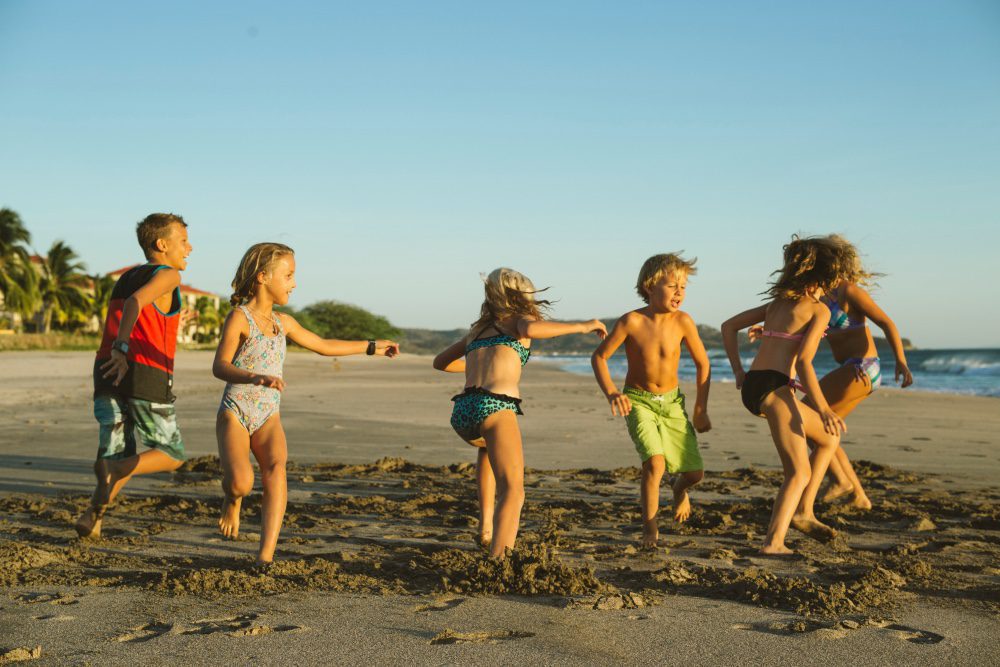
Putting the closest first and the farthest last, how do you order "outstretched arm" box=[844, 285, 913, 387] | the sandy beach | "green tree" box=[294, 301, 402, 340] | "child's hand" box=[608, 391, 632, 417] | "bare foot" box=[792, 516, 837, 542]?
the sandy beach → "child's hand" box=[608, 391, 632, 417] → "bare foot" box=[792, 516, 837, 542] → "outstretched arm" box=[844, 285, 913, 387] → "green tree" box=[294, 301, 402, 340]

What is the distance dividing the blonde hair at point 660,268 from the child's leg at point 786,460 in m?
0.82

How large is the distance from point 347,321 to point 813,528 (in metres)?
112

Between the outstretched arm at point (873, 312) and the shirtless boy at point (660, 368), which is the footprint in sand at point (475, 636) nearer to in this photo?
the shirtless boy at point (660, 368)

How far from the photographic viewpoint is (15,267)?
49156mm

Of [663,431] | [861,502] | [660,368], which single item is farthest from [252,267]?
[861,502]

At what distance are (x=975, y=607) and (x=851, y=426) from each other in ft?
28.2

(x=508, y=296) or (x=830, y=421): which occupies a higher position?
(x=508, y=296)

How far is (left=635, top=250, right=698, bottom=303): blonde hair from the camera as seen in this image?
467 cm

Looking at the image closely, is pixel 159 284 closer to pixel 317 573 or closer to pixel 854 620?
pixel 317 573

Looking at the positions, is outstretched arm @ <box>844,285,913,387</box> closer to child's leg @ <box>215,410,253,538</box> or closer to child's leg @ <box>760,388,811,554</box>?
child's leg @ <box>760,388,811,554</box>

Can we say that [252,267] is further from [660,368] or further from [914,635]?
[914,635]

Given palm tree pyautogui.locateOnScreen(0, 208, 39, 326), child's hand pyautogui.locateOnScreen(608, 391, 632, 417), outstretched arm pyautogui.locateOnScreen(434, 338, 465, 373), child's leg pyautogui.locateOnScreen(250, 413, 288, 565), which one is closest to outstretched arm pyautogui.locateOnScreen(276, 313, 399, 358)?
outstretched arm pyautogui.locateOnScreen(434, 338, 465, 373)

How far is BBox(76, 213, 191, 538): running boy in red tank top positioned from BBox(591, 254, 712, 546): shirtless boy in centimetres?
237

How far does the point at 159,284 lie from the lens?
454cm
